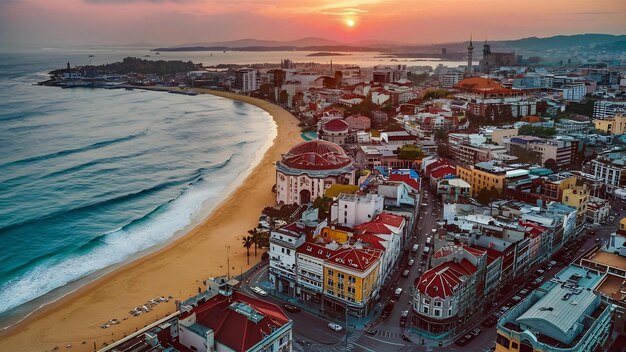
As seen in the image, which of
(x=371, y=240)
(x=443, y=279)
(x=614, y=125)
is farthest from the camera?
(x=614, y=125)

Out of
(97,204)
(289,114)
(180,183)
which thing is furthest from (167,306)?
(289,114)

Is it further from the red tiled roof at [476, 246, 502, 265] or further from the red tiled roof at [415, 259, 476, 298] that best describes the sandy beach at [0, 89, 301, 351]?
the red tiled roof at [476, 246, 502, 265]

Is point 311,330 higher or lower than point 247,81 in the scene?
lower

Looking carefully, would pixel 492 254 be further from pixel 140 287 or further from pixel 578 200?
pixel 140 287

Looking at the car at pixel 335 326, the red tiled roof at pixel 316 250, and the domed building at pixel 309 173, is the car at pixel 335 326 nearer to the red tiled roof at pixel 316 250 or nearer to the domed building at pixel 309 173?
the red tiled roof at pixel 316 250

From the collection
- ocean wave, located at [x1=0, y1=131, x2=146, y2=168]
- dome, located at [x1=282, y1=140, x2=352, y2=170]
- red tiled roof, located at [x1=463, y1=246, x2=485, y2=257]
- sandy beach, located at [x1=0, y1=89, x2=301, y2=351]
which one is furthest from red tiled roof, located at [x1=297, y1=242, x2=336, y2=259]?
ocean wave, located at [x1=0, y1=131, x2=146, y2=168]

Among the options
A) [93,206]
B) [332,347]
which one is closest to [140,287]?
[332,347]

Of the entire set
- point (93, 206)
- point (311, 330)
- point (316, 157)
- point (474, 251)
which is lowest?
point (311, 330)

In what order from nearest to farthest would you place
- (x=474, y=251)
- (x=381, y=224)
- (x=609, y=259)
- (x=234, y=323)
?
1. (x=234, y=323)
2. (x=474, y=251)
3. (x=609, y=259)
4. (x=381, y=224)
